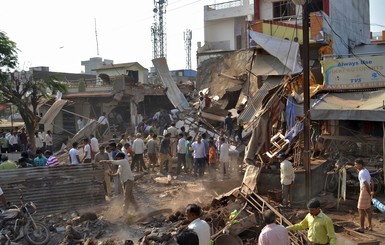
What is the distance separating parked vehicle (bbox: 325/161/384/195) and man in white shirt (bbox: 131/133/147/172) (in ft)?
22.5

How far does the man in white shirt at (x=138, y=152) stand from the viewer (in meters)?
15.5

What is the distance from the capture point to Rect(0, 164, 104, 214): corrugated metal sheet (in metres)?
11.1

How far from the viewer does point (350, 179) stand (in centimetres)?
1202

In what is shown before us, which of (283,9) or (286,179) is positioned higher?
(283,9)

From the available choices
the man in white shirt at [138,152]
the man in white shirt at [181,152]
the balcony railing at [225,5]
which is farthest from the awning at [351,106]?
the balcony railing at [225,5]

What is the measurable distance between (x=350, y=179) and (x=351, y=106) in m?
2.77

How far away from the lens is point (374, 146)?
1362 centimetres

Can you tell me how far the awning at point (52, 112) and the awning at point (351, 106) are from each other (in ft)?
59.6

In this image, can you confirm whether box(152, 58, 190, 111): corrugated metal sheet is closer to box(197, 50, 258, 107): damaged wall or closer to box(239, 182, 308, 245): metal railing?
box(197, 50, 258, 107): damaged wall

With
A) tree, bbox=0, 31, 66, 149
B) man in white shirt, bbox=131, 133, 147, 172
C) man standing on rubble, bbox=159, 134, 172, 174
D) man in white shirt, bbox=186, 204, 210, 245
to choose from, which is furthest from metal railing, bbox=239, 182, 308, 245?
tree, bbox=0, 31, 66, 149

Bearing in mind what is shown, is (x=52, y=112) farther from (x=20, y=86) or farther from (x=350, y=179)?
(x=350, y=179)

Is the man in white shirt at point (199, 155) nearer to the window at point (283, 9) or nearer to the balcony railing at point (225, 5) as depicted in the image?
the window at point (283, 9)

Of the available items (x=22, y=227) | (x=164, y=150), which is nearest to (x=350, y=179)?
(x=164, y=150)

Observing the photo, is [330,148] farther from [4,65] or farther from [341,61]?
[4,65]
